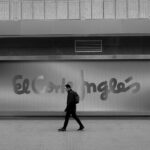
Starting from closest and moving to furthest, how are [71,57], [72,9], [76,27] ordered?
[76,27], [72,9], [71,57]

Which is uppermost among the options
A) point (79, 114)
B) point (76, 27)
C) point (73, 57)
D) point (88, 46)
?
point (76, 27)

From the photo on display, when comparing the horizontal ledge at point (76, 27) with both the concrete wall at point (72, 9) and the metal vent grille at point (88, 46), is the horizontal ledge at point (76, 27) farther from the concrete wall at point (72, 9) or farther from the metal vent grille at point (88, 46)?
the metal vent grille at point (88, 46)

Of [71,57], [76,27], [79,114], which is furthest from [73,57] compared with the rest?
[79,114]

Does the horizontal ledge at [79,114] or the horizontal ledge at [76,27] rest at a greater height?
the horizontal ledge at [76,27]

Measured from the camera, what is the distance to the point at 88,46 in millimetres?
18125

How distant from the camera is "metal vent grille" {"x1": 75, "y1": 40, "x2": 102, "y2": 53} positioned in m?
18.1

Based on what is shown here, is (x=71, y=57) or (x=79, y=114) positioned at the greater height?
(x=71, y=57)

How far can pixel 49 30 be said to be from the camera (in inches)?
693

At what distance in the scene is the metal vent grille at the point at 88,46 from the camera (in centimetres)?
1809

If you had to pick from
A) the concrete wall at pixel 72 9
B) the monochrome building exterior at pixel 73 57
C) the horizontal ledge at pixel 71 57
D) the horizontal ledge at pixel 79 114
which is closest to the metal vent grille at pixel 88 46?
the monochrome building exterior at pixel 73 57

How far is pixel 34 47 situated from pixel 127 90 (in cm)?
418

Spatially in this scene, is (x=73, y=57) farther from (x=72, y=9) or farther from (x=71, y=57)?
(x=72, y=9)

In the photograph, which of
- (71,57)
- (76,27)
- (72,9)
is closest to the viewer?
(76,27)

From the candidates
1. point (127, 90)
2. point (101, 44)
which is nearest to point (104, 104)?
point (127, 90)
